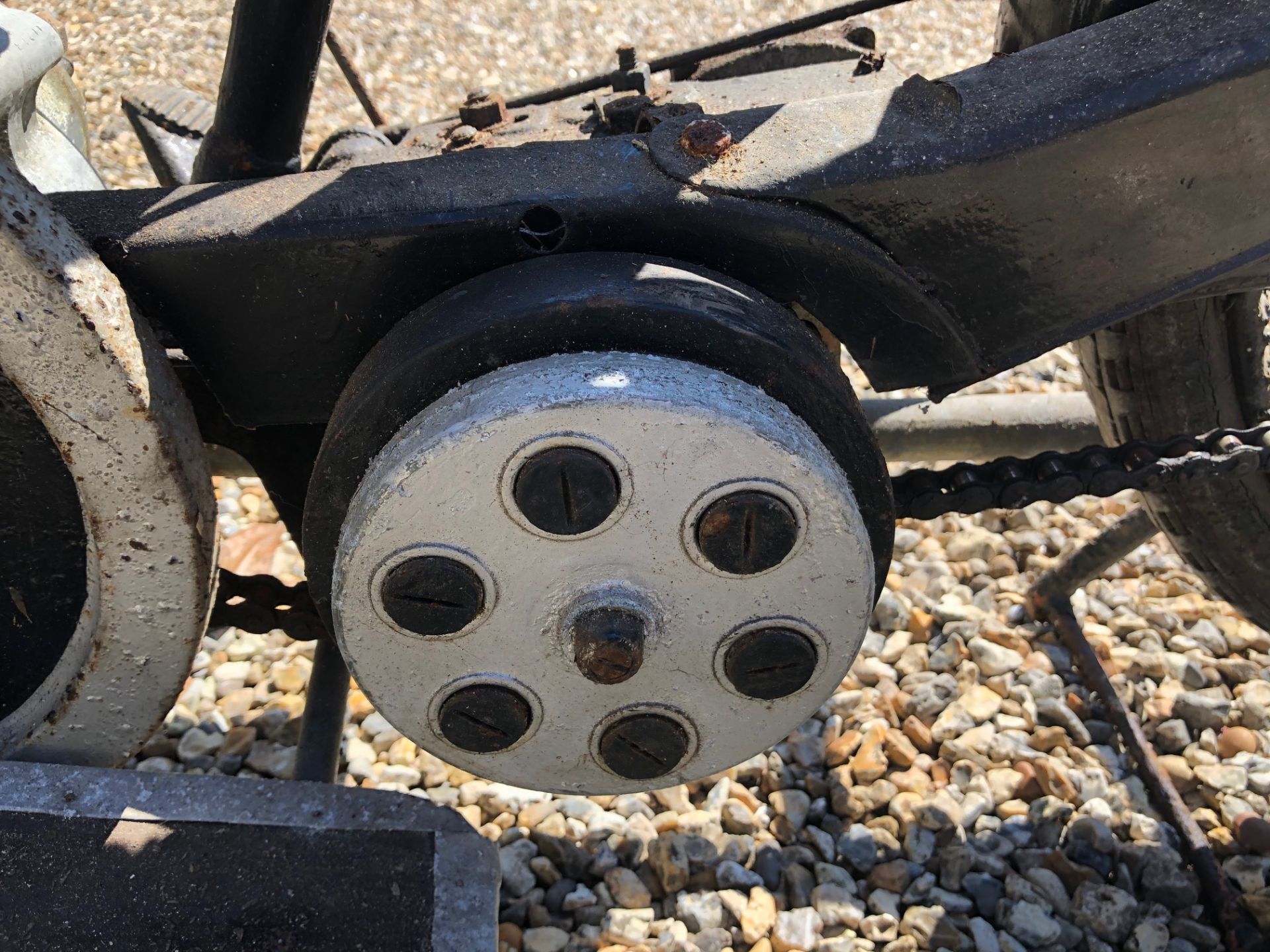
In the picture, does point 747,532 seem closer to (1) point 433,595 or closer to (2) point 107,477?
(1) point 433,595

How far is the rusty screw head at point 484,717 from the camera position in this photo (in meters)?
1.44

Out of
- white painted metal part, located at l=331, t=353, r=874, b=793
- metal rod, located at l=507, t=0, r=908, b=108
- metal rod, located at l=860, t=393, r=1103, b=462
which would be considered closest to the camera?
white painted metal part, located at l=331, t=353, r=874, b=793

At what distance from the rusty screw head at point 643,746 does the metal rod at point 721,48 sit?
144 cm

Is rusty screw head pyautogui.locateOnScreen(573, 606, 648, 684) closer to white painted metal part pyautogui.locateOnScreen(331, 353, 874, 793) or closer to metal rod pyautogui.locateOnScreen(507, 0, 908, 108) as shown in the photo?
white painted metal part pyautogui.locateOnScreen(331, 353, 874, 793)

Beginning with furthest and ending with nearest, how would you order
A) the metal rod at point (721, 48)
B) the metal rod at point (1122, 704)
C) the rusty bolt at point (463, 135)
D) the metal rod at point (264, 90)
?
1. the metal rod at point (721, 48)
2. the metal rod at point (1122, 704)
3. the rusty bolt at point (463, 135)
4. the metal rod at point (264, 90)

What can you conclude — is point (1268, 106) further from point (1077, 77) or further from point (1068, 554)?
point (1068, 554)

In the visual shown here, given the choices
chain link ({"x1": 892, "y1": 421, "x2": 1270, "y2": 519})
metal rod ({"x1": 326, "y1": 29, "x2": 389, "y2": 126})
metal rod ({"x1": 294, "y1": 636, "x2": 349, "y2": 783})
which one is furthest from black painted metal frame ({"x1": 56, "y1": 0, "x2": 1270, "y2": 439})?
metal rod ({"x1": 326, "y1": 29, "x2": 389, "y2": 126})

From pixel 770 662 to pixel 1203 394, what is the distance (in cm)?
111

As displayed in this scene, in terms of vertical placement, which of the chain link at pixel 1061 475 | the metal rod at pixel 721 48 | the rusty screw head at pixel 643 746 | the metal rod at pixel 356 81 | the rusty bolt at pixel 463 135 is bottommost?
the rusty screw head at pixel 643 746

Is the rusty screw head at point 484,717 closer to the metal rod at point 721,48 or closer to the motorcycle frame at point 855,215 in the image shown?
the motorcycle frame at point 855,215

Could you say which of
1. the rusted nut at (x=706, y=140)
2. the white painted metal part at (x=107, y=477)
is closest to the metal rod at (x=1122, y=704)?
the rusted nut at (x=706, y=140)

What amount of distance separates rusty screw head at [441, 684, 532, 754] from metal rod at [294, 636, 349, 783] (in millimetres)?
568

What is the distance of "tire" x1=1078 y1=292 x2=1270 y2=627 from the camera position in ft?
6.69

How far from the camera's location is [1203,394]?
2.07 meters
